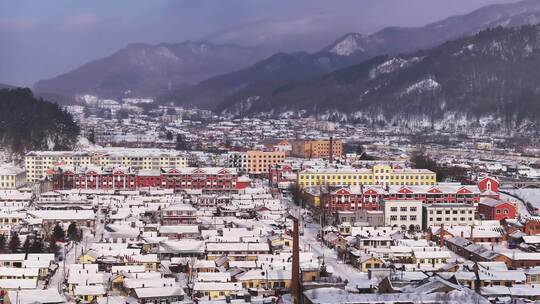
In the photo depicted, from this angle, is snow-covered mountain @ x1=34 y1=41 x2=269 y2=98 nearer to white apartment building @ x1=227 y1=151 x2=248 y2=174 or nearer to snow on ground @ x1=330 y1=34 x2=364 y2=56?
snow on ground @ x1=330 y1=34 x2=364 y2=56

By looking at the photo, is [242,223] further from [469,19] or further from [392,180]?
[469,19]

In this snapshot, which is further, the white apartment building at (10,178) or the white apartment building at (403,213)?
the white apartment building at (10,178)

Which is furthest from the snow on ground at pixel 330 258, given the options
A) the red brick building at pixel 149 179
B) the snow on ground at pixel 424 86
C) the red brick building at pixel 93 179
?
the snow on ground at pixel 424 86

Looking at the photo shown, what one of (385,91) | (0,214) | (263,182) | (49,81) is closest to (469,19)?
(49,81)

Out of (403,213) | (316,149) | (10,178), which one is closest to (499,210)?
(403,213)

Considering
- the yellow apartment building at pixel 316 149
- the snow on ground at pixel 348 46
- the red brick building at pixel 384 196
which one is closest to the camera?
the red brick building at pixel 384 196

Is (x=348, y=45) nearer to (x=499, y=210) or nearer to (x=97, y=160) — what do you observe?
(x=97, y=160)

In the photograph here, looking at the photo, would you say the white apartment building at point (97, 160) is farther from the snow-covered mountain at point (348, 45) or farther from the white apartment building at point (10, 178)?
the snow-covered mountain at point (348, 45)

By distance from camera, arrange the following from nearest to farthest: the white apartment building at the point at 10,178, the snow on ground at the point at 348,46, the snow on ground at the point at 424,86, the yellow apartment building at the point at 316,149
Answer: the white apartment building at the point at 10,178, the yellow apartment building at the point at 316,149, the snow on ground at the point at 424,86, the snow on ground at the point at 348,46
